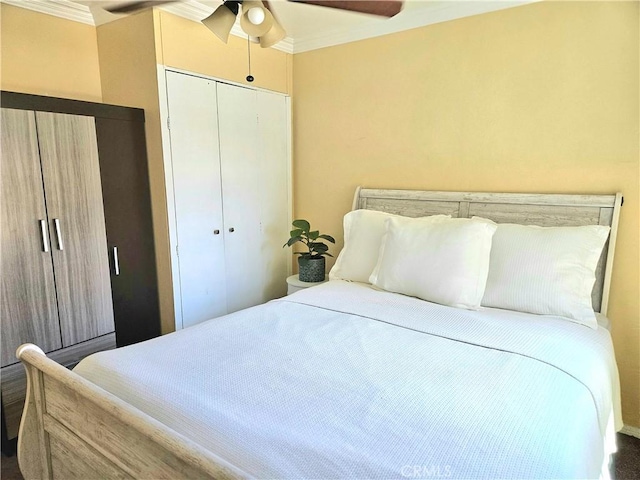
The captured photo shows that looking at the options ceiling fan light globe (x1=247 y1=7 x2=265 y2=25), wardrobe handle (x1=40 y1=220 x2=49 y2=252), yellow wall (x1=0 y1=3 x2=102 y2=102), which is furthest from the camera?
yellow wall (x1=0 y1=3 x2=102 y2=102)

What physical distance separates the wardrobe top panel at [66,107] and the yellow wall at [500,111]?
4.52 ft

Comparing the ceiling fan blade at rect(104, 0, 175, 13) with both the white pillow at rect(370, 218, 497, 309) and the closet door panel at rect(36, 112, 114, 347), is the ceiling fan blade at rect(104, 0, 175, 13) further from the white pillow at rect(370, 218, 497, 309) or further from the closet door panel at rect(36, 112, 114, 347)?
the white pillow at rect(370, 218, 497, 309)

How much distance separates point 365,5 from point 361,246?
4.52 feet

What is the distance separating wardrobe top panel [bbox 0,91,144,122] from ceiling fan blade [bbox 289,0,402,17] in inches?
60.4

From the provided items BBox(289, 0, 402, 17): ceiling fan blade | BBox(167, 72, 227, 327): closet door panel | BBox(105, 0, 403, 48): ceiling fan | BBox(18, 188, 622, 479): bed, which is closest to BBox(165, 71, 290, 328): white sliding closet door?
BBox(167, 72, 227, 327): closet door panel

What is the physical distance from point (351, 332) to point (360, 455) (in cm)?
76

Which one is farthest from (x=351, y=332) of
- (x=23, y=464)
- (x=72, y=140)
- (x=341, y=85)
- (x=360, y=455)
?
(x=341, y=85)

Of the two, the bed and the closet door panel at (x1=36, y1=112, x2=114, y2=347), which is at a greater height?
the closet door panel at (x1=36, y1=112, x2=114, y2=347)

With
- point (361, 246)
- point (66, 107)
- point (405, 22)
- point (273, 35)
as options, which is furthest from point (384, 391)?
point (405, 22)

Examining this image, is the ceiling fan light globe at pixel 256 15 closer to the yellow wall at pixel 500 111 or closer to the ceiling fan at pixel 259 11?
the ceiling fan at pixel 259 11

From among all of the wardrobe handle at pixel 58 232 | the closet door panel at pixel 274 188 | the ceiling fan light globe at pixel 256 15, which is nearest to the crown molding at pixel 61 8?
Result: the closet door panel at pixel 274 188

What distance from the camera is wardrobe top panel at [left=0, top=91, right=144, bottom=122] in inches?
78.7

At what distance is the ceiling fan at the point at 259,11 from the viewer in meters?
1.47

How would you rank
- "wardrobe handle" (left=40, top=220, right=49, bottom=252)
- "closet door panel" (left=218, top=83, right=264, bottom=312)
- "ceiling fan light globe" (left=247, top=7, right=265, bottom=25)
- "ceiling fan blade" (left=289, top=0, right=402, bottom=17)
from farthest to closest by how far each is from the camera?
"closet door panel" (left=218, top=83, right=264, bottom=312)
"wardrobe handle" (left=40, top=220, right=49, bottom=252)
"ceiling fan light globe" (left=247, top=7, right=265, bottom=25)
"ceiling fan blade" (left=289, top=0, right=402, bottom=17)
